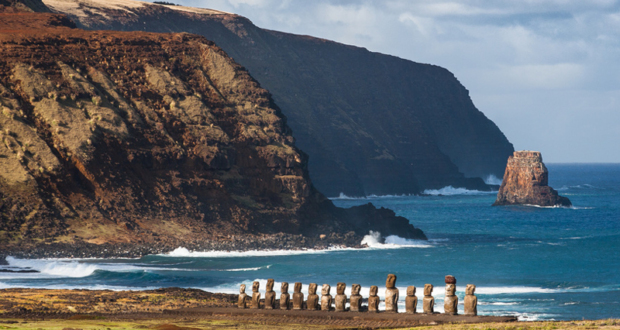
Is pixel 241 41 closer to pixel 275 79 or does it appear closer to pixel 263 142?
pixel 275 79

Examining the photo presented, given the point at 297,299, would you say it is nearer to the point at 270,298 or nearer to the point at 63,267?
the point at 270,298

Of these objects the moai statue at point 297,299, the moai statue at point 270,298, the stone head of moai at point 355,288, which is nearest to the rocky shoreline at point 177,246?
the moai statue at point 270,298

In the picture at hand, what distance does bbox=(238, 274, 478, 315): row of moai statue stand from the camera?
2800 centimetres

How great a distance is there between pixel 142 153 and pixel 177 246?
13273 mm

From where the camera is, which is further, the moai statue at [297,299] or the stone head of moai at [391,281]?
the moai statue at [297,299]

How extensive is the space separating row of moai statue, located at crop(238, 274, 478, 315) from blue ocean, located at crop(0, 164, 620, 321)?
57.6 feet

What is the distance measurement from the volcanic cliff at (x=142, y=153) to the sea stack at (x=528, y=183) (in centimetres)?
6042

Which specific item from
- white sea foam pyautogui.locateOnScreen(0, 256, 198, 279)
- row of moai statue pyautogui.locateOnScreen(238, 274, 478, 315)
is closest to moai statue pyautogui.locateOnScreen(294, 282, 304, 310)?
row of moai statue pyautogui.locateOnScreen(238, 274, 478, 315)

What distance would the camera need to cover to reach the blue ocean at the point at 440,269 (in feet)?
184

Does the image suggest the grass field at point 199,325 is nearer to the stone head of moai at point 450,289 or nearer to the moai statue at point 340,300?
the stone head of moai at point 450,289

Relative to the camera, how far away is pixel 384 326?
28.2 metres

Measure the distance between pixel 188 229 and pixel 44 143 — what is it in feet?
53.6

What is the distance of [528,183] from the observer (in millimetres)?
160125

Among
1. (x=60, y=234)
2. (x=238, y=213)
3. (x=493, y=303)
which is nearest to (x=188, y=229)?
(x=238, y=213)
